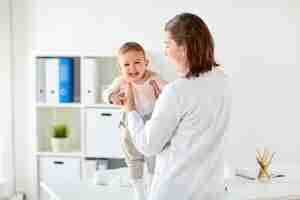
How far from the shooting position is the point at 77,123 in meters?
4.61

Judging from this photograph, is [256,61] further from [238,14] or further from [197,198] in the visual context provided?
[197,198]

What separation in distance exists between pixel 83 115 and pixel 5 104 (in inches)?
27.5

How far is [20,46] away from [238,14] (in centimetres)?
163

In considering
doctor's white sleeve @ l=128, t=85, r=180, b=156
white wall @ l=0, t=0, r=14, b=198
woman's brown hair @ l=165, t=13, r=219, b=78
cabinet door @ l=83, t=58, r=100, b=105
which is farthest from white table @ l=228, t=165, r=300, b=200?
white wall @ l=0, t=0, r=14, b=198

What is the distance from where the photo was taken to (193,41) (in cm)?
211

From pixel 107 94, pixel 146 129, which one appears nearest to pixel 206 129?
pixel 146 129

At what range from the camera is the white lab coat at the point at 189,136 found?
210cm

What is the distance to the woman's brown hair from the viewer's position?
2109mm

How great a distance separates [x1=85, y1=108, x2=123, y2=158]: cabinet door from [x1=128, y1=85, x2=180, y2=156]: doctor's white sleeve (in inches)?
81.9

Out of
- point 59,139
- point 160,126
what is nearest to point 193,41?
point 160,126

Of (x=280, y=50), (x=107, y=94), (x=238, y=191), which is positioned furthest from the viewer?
(x=280, y=50)

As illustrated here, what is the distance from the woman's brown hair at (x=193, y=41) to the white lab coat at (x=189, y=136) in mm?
36

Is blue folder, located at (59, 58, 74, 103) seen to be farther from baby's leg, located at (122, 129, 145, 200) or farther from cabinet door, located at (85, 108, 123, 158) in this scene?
baby's leg, located at (122, 129, 145, 200)

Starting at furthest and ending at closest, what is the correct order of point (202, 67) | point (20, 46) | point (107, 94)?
1. point (20, 46)
2. point (107, 94)
3. point (202, 67)
